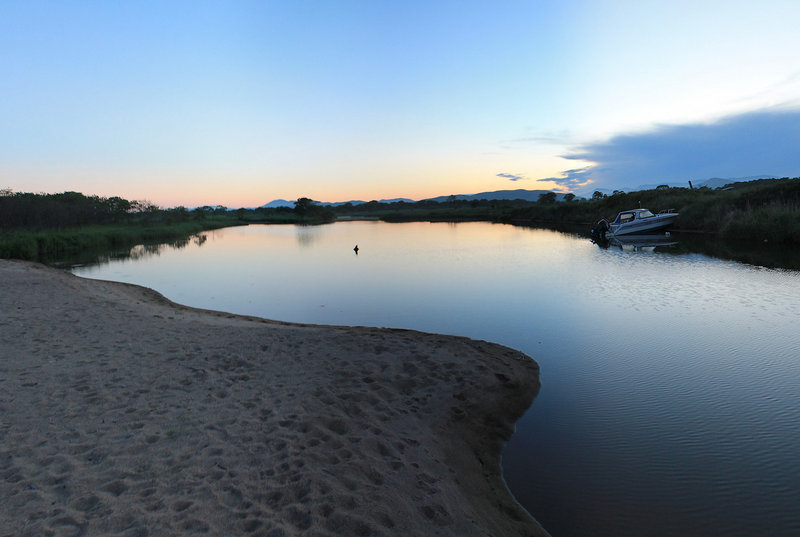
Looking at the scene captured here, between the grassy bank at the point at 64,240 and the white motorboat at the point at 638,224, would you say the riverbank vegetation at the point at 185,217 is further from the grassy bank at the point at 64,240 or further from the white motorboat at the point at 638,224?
the white motorboat at the point at 638,224

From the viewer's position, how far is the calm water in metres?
4.07

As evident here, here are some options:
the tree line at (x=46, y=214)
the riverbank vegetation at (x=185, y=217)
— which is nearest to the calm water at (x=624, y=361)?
the riverbank vegetation at (x=185, y=217)

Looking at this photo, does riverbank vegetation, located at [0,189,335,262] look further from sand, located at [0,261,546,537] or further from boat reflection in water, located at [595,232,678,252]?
boat reflection in water, located at [595,232,678,252]

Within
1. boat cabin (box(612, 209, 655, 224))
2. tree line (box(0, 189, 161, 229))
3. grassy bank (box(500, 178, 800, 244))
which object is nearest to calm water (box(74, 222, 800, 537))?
grassy bank (box(500, 178, 800, 244))

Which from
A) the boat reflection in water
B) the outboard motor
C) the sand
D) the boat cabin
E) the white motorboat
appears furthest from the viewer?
the boat cabin

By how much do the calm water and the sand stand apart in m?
0.77

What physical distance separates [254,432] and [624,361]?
6697mm

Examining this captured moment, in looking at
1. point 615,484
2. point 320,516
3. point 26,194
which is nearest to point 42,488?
point 320,516

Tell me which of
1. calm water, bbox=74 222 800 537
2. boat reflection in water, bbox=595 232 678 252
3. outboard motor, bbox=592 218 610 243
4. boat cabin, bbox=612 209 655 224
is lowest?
calm water, bbox=74 222 800 537

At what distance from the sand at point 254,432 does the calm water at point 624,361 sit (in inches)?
30.4

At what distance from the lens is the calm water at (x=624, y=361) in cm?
407

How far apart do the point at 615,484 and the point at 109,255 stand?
105ft

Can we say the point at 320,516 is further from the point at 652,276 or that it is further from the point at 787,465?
the point at 652,276

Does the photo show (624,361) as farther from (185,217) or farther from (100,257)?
(185,217)
